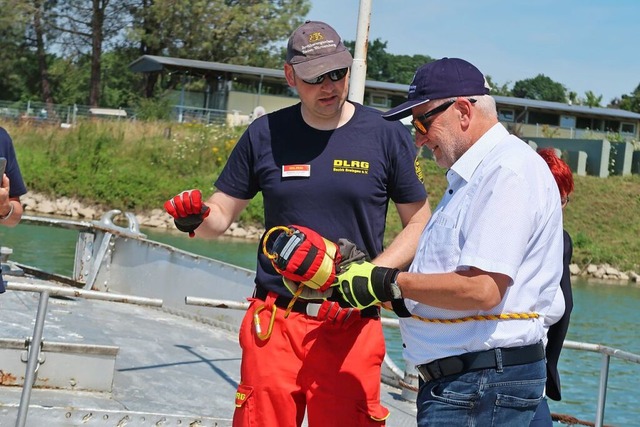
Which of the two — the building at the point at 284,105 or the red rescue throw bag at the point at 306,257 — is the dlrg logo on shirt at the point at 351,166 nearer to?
the red rescue throw bag at the point at 306,257

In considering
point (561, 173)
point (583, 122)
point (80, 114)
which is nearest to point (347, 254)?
point (561, 173)

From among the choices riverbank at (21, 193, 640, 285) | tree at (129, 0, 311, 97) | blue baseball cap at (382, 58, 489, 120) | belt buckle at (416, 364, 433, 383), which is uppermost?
tree at (129, 0, 311, 97)

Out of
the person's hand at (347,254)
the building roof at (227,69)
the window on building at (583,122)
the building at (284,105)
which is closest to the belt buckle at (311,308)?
the person's hand at (347,254)

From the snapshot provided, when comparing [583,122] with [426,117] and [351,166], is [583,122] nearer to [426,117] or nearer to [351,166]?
[351,166]

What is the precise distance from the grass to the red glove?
3209 centimetres

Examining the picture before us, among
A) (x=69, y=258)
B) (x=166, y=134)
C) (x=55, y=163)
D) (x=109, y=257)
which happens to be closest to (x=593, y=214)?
(x=166, y=134)

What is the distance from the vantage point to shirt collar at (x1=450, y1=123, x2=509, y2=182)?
10.7 feet

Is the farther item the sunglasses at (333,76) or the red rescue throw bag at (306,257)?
the sunglasses at (333,76)

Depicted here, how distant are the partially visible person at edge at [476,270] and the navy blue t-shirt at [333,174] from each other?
795 millimetres

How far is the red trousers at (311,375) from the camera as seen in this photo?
13.2 feet

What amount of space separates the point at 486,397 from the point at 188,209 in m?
1.61

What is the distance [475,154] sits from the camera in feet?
10.7

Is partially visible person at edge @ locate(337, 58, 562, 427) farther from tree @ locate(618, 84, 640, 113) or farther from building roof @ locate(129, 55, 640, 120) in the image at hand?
tree @ locate(618, 84, 640, 113)

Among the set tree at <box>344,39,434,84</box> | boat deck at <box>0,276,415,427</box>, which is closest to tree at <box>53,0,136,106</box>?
boat deck at <box>0,276,415,427</box>
